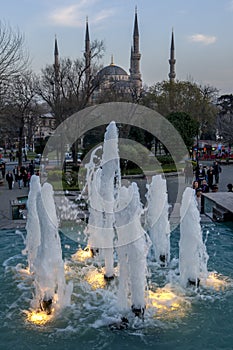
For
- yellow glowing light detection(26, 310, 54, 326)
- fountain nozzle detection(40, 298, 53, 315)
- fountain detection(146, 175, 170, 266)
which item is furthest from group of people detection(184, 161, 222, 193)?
yellow glowing light detection(26, 310, 54, 326)

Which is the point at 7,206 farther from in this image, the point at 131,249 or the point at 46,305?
the point at 131,249

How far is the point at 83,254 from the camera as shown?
9.88 metres

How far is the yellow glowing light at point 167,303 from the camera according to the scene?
6668mm

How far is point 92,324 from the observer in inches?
249

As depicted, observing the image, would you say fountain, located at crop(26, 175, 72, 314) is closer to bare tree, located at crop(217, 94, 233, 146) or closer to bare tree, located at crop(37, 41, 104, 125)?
bare tree, located at crop(37, 41, 104, 125)

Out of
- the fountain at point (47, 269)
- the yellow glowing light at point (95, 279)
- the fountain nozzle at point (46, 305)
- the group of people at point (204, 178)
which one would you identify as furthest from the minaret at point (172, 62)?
the fountain nozzle at point (46, 305)

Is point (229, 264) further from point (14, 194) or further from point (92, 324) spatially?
point (14, 194)

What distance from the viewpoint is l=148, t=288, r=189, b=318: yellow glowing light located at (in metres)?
6.67

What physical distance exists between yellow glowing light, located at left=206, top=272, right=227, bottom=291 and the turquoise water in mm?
41

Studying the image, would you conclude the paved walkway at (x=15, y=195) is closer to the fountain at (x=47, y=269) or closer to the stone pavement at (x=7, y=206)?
the stone pavement at (x=7, y=206)

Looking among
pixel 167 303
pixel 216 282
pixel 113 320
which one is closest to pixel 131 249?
pixel 113 320

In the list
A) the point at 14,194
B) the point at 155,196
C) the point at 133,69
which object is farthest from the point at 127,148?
the point at 133,69

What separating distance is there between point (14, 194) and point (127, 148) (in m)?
10.4

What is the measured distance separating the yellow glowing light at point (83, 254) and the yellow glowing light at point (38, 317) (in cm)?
→ 295
